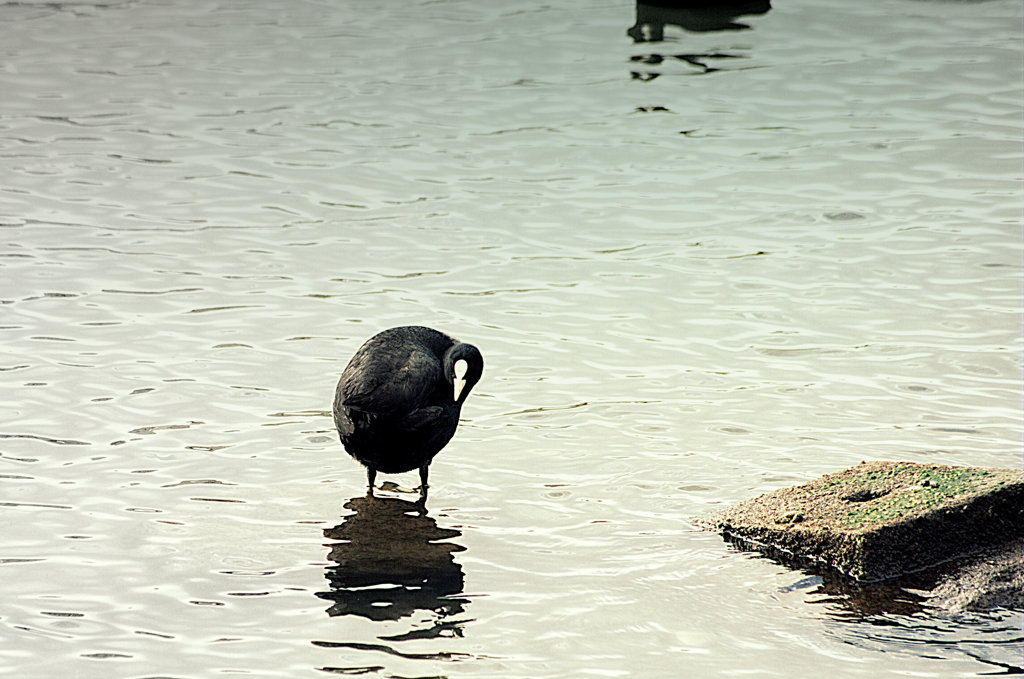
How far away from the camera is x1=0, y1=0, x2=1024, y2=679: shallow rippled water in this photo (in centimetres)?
588

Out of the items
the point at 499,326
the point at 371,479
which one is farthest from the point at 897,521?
the point at 499,326

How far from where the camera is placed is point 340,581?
621 cm

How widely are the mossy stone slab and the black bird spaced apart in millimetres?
1705

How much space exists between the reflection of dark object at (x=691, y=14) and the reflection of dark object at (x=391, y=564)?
14679 mm

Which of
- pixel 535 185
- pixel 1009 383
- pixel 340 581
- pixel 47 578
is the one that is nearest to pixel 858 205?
pixel 535 185

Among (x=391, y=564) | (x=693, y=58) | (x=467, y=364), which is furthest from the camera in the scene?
(x=693, y=58)

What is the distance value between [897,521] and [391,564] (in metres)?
2.46

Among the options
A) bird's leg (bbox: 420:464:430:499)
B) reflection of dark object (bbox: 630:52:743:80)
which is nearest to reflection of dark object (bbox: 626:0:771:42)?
reflection of dark object (bbox: 630:52:743:80)

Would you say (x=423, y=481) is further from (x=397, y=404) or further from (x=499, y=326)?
(x=499, y=326)

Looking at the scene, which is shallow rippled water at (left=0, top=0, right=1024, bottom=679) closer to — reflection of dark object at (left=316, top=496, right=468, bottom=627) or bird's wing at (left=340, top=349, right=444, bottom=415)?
reflection of dark object at (left=316, top=496, right=468, bottom=627)

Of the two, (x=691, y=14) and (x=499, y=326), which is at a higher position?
(x=691, y=14)

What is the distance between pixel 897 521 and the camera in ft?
20.2

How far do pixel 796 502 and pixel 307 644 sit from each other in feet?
8.51

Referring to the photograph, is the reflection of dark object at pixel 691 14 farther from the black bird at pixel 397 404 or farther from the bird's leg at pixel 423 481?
the bird's leg at pixel 423 481
